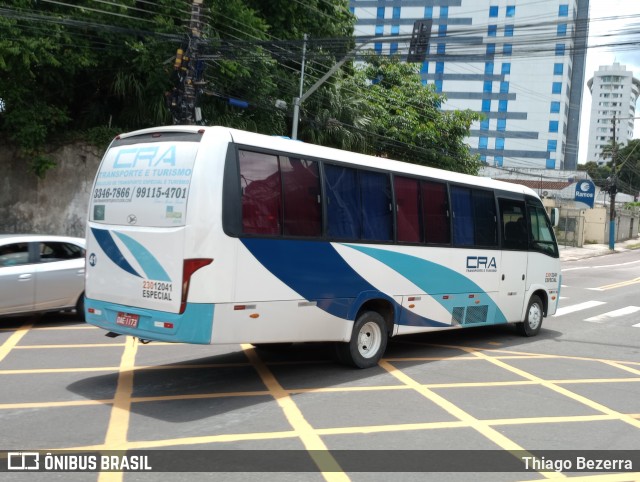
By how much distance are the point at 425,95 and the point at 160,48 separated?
19.9 meters

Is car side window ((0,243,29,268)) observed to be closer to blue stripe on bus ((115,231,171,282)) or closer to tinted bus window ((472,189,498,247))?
blue stripe on bus ((115,231,171,282))

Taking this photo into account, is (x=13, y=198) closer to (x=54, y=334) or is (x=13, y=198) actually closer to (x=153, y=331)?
(x=54, y=334)

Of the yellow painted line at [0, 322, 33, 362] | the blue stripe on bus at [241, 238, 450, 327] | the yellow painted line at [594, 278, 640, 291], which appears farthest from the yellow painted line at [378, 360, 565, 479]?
the yellow painted line at [594, 278, 640, 291]

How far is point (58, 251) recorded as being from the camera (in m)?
11.9

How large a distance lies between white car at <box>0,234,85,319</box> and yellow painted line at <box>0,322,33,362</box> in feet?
1.11

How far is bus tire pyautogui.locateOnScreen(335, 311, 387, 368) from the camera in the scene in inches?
344

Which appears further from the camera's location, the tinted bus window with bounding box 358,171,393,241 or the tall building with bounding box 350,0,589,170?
the tall building with bounding box 350,0,589,170

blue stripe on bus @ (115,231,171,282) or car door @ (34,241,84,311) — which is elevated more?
→ blue stripe on bus @ (115,231,171,282)

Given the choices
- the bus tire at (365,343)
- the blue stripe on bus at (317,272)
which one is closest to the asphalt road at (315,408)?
the bus tire at (365,343)

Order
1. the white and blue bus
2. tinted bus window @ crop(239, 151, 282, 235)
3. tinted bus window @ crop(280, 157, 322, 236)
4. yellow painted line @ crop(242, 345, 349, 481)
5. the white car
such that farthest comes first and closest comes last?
the white car < tinted bus window @ crop(280, 157, 322, 236) < tinted bus window @ crop(239, 151, 282, 235) < the white and blue bus < yellow painted line @ crop(242, 345, 349, 481)

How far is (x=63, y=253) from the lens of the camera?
39.3 ft

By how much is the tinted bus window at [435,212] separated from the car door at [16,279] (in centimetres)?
660

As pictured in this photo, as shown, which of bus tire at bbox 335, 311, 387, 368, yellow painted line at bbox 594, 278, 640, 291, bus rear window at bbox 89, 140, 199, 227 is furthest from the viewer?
yellow painted line at bbox 594, 278, 640, 291

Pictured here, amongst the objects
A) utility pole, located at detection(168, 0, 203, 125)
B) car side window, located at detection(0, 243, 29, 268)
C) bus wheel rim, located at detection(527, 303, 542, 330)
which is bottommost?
bus wheel rim, located at detection(527, 303, 542, 330)
